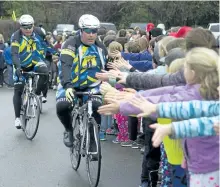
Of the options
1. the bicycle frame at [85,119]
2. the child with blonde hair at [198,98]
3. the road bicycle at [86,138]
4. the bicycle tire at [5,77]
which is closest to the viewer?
the child with blonde hair at [198,98]

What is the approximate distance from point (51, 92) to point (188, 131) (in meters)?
13.8

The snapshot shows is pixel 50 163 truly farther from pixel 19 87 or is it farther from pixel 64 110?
pixel 19 87

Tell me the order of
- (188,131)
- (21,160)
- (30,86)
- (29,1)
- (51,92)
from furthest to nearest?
(29,1) < (51,92) < (30,86) < (21,160) < (188,131)

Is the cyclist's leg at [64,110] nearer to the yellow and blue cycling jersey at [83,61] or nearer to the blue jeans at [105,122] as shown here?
the yellow and blue cycling jersey at [83,61]

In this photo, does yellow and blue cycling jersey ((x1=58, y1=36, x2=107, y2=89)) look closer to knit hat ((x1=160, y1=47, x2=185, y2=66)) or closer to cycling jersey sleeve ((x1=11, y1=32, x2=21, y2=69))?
knit hat ((x1=160, y1=47, x2=185, y2=66))

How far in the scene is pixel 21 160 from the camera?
7.97m

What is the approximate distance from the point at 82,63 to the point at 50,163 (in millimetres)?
1647

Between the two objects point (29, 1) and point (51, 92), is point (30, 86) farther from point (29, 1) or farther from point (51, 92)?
point (29, 1)

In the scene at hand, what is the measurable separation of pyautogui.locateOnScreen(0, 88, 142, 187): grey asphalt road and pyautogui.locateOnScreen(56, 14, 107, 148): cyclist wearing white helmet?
739mm

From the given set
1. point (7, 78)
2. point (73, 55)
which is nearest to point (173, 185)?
point (73, 55)

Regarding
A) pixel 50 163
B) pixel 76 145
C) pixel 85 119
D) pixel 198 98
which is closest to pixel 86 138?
pixel 85 119

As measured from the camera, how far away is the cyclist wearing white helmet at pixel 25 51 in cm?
954

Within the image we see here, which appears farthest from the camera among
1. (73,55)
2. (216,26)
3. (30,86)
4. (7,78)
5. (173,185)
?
(216,26)

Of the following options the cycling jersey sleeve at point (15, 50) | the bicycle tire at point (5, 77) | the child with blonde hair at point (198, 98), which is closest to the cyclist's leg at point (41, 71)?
the cycling jersey sleeve at point (15, 50)
